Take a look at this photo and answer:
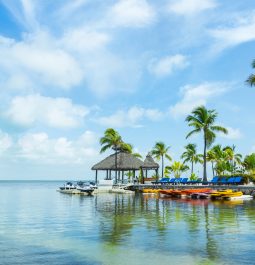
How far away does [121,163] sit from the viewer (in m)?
64.2

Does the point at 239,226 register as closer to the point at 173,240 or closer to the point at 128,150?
the point at 173,240

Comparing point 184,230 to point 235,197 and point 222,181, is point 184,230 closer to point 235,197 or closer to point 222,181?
point 235,197

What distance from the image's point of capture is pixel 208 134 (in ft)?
197

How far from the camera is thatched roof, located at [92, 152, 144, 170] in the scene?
63688 millimetres

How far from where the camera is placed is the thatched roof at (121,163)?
209 ft

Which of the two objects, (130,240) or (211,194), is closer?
(130,240)

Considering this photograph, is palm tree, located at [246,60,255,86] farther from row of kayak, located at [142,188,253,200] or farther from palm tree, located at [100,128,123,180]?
palm tree, located at [100,128,123,180]

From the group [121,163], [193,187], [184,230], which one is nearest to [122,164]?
[121,163]

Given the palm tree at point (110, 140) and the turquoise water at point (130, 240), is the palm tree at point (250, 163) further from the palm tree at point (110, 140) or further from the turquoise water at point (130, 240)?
the turquoise water at point (130, 240)

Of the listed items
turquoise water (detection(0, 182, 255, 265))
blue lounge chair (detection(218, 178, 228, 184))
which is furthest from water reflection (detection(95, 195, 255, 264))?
blue lounge chair (detection(218, 178, 228, 184))

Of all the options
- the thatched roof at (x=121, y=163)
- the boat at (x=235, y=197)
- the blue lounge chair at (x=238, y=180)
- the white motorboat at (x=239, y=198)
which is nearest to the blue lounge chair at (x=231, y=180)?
the blue lounge chair at (x=238, y=180)

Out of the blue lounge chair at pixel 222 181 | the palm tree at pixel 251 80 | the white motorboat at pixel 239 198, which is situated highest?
the palm tree at pixel 251 80

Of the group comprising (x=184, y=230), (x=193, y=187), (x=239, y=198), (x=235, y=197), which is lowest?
(x=184, y=230)

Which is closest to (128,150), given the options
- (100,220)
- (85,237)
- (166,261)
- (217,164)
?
(217,164)
